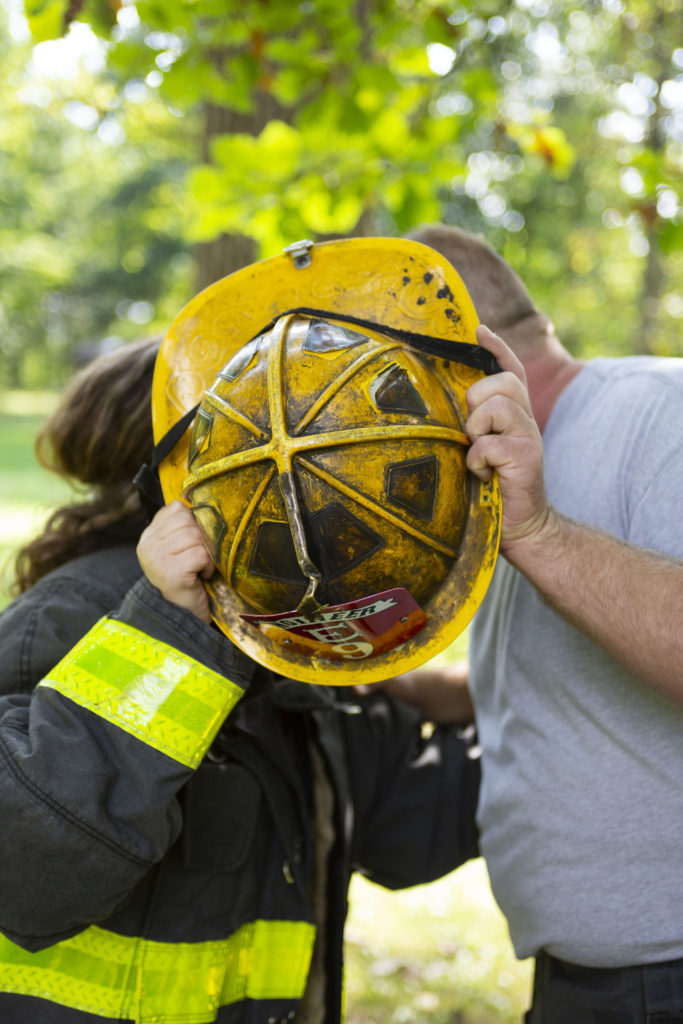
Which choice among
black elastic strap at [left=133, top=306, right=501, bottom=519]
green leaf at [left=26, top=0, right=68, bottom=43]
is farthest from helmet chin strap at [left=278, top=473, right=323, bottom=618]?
green leaf at [left=26, top=0, right=68, bottom=43]

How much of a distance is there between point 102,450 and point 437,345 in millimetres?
1168

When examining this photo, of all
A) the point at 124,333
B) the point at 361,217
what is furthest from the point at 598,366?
the point at 124,333

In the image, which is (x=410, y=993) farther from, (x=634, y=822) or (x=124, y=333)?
(x=124, y=333)

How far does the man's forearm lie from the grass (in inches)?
94.8

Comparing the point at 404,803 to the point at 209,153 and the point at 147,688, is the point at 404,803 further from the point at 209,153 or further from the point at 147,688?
the point at 209,153

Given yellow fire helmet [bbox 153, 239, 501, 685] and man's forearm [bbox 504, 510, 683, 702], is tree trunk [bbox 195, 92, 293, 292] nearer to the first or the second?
yellow fire helmet [bbox 153, 239, 501, 685]

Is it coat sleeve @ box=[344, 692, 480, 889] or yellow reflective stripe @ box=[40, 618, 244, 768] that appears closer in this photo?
yellow reflective stripe @ box=[40, 618, 244, 768]

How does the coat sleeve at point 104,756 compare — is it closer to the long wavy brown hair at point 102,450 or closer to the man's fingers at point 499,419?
the long wavy brown hair at point 102,450

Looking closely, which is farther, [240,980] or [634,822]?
[240,980]

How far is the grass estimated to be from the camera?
4.00 m

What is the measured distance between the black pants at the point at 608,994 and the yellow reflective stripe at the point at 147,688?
4.24ft

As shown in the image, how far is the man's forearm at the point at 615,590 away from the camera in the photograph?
168 cm

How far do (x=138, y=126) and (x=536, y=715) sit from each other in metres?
10.4

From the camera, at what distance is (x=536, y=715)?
2287 millimetres
